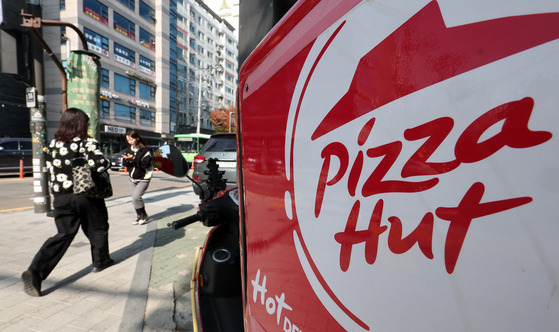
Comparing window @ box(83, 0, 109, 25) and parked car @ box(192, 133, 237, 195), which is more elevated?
window @ box(83, 0, 109, 25)

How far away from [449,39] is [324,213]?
17.8 inches

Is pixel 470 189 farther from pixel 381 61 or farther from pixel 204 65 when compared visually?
pixel 204 65

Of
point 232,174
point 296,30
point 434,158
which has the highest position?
point 296,30

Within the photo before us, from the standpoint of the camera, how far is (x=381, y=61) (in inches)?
24.7

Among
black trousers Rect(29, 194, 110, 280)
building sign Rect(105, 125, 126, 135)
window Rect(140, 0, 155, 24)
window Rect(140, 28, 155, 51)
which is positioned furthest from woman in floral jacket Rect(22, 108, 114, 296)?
window Rect(140, 0, 155, 24)

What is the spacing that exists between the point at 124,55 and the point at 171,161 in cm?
3325

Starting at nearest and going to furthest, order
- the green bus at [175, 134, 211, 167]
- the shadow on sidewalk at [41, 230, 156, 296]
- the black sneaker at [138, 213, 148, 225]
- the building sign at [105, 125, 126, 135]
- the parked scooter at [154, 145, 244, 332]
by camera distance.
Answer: the parked scooter at [154, 145, 244, 332]
the shadow on sidewalk at [41, 230, 156, 296]
the black sneaker at [138, 213, 148, 225]
the building sign at [105, 125, 126, 135]
the green bus at [175, 134, 211, 167]

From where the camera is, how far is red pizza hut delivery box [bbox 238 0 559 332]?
1.39 feet

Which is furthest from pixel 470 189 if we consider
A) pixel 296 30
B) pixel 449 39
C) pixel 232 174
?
pixel 232 174

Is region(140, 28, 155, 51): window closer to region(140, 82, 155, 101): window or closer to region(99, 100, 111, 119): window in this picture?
region(140, 82, 155, 101): window

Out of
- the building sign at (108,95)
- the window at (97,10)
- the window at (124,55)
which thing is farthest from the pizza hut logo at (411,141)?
the window at (124,55)

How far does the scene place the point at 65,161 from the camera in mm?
2979

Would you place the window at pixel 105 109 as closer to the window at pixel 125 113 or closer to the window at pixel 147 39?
the window at pixel 125 113

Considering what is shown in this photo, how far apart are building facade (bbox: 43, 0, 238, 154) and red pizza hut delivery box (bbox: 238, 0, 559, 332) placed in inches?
1038
